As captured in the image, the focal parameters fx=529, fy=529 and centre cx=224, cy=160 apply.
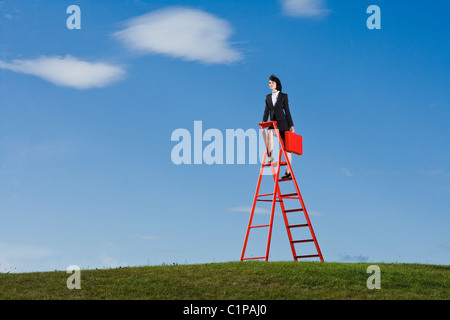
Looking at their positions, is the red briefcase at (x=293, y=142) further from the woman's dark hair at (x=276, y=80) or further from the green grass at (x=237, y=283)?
the green grass at (x=237, y=283)

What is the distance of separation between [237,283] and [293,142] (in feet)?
16.5

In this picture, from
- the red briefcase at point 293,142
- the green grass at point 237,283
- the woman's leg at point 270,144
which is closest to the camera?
the green grass at point 237,283

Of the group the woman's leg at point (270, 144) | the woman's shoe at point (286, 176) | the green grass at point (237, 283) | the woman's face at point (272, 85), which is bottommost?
the green grass at point (237, 283)

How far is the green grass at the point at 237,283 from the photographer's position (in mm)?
11891

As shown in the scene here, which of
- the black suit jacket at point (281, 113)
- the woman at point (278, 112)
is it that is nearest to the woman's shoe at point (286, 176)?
the woman at point (278, 112)

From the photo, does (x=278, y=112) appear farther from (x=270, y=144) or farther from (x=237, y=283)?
(x=237, y=283)

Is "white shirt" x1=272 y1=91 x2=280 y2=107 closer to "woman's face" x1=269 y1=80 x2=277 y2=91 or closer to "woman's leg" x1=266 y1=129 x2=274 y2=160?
"woman's face" x1=269 y1=80 x2=277 y2=91

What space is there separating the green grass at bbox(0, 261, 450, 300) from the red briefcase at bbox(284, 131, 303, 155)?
3386mm

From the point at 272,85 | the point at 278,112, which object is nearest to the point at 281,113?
the point at 278,112

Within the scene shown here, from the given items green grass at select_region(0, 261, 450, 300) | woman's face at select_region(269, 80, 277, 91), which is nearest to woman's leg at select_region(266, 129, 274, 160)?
woman's face at select_region(269, 80, 277, 91)

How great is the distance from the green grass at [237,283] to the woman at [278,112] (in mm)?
3298

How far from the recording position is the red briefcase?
15.7 meters

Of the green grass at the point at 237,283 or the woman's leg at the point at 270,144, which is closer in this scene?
the green grass at the point at 237,283
